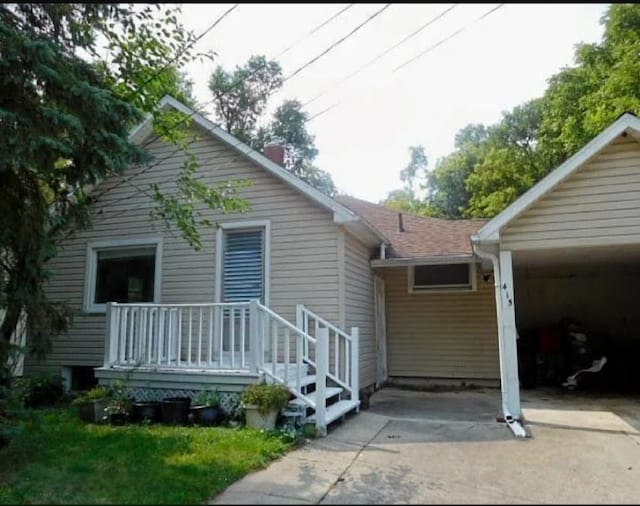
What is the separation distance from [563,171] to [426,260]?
10.6 feet

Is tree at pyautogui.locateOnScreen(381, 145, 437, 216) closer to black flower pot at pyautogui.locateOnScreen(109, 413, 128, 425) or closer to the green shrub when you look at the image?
the green shrub

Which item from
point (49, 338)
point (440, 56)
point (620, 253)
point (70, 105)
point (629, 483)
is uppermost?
point (440, 56)

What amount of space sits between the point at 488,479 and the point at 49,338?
4.95 m

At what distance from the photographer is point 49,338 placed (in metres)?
5.66

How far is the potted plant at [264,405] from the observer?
5855 mm

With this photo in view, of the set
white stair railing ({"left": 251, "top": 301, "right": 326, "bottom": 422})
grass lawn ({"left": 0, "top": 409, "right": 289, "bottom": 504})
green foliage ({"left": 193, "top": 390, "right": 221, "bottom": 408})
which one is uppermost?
white stair railing ({"left": 251, "top": 301, "right": 326, "bottom": 422})

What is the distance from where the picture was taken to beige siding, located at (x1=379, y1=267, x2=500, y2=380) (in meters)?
10.0

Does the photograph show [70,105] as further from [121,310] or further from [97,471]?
[97,471]

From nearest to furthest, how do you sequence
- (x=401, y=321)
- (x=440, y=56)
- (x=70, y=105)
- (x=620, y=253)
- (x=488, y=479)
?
(x=488, y=479), (x=70, y=105), (x=440, y=56), (x=620, y=253), (x=401, y=321)

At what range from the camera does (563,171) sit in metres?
6.59

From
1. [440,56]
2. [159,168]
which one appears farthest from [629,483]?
[159,168]

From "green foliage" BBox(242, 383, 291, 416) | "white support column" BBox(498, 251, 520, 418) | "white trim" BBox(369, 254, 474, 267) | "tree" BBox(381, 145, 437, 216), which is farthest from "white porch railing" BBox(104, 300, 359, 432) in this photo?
"tree" BBox(381, 145, 437, 216)

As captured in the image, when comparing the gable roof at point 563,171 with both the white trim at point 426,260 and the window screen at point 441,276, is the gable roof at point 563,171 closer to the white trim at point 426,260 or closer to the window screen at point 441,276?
the white trim at point 426,260

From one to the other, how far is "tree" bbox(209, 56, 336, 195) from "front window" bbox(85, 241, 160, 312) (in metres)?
15.8
